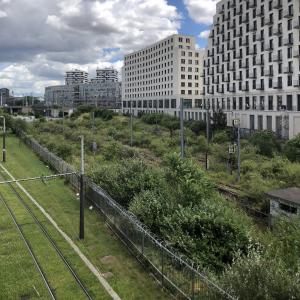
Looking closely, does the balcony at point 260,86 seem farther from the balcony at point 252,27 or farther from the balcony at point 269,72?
the balcony at point 252,27

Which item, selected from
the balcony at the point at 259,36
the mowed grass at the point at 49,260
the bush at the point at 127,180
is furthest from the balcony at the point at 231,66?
the mowed grass at the point at 49,260

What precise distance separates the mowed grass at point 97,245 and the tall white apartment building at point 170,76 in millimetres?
79407

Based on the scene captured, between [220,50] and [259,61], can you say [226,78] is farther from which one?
[259,61]

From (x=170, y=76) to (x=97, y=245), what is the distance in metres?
109

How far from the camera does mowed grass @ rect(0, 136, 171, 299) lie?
16.1 metres

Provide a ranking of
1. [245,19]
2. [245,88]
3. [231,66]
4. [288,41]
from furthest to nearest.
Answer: [231,66]
[245,19]
[245,88]
[288,41]

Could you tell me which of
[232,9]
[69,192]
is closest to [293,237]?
[69,192]

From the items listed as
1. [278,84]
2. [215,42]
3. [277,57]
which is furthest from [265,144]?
[215,42]

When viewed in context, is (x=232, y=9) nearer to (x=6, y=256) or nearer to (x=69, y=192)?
(x=69, y=192)

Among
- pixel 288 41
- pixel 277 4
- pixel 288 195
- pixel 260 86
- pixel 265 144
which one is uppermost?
pixel 277 4

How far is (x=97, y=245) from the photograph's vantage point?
68.6 feet

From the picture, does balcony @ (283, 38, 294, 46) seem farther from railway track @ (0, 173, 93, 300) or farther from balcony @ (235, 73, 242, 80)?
railway track @ (0, 173, 93, 300)

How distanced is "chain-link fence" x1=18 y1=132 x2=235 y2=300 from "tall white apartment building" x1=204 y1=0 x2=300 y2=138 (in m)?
48.8

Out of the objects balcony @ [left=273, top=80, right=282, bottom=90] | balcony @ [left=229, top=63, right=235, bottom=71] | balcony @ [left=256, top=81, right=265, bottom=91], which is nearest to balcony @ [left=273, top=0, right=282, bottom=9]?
balcony @ [left=273, top=80, right=282, bottom=90]
